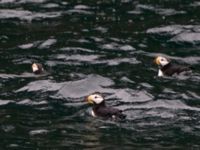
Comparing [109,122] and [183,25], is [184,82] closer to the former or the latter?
[109,122]

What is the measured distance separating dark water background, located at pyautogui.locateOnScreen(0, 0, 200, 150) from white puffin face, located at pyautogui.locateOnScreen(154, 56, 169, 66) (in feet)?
1.36

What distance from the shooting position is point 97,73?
25.9 metres

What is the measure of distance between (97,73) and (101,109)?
4.08 metres

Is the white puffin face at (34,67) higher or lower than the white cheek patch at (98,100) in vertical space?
lower

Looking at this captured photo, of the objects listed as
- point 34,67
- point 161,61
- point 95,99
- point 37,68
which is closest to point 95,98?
point 95,99

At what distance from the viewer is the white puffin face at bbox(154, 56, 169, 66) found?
25925 millimetres

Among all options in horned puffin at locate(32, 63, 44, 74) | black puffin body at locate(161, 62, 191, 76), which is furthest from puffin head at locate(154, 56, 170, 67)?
horned puffin at locate(32, 63, 44, 74)

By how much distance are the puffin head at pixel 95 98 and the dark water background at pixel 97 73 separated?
325 millimetres

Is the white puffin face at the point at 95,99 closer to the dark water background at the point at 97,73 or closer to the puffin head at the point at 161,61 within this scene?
the dark water background at the point at 97,73

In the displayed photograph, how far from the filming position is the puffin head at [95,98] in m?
22.3

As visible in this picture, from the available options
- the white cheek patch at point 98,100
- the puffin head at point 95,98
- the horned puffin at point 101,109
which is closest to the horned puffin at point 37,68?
the horned puffin at point 101,109

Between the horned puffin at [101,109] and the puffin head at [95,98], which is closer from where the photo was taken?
the horned puffin at [101,109]

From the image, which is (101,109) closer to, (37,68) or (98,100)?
(98,100)

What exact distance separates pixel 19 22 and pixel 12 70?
6.19 m
